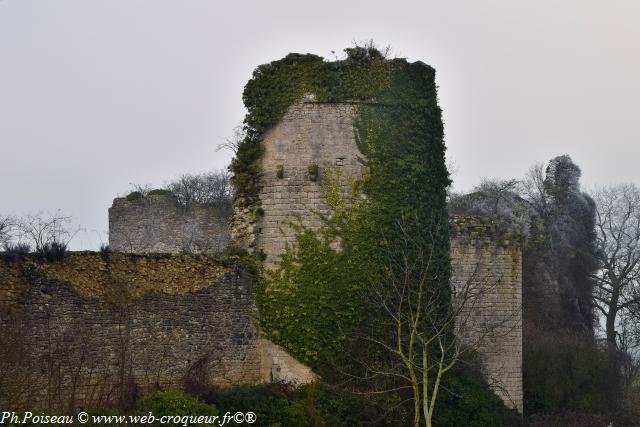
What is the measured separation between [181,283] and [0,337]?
3.33 meters

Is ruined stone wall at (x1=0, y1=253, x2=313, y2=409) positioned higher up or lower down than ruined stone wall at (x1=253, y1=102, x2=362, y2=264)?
lower down

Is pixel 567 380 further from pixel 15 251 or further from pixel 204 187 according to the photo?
pixel 204 187

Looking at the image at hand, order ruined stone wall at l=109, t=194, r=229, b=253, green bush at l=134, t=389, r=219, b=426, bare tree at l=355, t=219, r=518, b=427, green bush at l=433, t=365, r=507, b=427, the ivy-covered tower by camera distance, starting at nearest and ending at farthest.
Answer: green bush at l=134, t=389, r=219, b=426
bare tree at l=355, t=219, r=518, b=427
the ivy-covered tower
green bush at l=433, t=365, r=507, b=427
ruined stone wall at l=109, t=194, r=229, b=253

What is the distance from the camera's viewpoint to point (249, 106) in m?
18.6

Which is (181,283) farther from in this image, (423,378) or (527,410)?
(527,410)

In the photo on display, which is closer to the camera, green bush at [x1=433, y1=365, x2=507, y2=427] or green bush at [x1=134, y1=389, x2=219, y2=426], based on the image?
green bush at [x1=134, y1=389, x2=219, y2=426]

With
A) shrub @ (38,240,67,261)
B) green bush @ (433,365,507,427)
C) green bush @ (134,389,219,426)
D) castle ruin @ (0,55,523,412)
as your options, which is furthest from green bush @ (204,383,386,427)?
shrub @ (38,240,67,261)

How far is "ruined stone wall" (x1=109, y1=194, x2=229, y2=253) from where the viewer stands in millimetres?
36031

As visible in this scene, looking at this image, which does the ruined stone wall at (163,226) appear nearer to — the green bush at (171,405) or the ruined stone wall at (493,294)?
the ruined stone wall at (493,294)

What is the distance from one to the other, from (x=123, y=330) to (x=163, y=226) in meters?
19.8

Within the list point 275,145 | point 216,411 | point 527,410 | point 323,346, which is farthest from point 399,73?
point 527,410

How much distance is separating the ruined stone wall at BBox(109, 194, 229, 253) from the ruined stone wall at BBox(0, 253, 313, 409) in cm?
1801

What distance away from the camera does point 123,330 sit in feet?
55.0

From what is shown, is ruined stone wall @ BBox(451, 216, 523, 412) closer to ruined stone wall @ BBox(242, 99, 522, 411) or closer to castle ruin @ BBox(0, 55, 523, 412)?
castle ruin @ BBox(0, 55, 523, 412)
